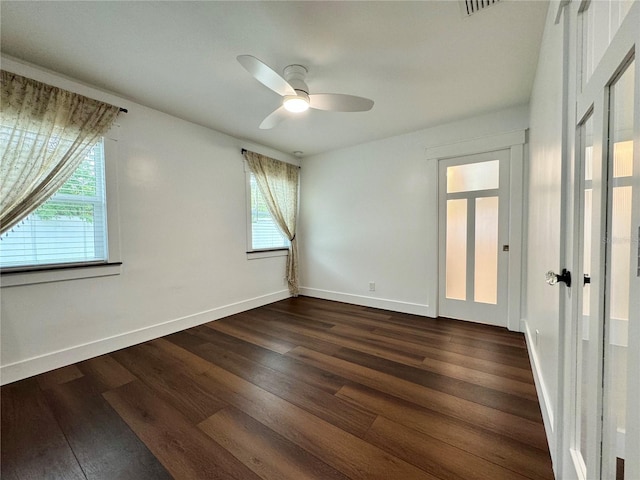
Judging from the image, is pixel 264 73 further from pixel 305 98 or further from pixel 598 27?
pixel 598 27

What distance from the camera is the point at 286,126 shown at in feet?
10.1

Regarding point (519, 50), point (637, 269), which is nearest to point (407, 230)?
point (519, 50)

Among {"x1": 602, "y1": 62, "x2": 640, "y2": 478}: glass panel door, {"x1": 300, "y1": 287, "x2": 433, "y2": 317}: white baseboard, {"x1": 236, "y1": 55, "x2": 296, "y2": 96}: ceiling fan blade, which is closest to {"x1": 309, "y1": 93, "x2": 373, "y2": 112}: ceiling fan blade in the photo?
{"x1": 236, "y1": 55, "x2": 296, "y2": 96}: ceiling fan blade

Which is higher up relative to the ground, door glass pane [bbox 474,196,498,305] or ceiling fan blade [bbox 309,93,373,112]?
ceiling fan blade [bbox 309,93,373,112]

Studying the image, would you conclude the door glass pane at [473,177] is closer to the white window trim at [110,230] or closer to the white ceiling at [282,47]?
the white ceiling at [282,47]

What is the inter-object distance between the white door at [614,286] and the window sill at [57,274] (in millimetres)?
3171

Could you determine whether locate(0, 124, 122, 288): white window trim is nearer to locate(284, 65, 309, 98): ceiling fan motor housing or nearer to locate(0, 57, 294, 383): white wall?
locate(0, 57, 294, 383): white wall

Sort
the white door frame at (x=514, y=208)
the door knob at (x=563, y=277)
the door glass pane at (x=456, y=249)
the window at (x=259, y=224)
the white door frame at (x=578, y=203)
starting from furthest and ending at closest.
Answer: the window at (x=259, y=224) < the door glass pane at (x=456, y=249) < the white door frame at (x=514, y=208) < the door knob at (x=563, y=277) < the white door frame at (x=578, y=203)

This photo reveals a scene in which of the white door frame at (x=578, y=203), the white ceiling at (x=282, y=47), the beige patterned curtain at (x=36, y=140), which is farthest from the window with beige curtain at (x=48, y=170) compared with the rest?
the white door frame at (x=578, y=203)

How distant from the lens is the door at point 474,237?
282 cm

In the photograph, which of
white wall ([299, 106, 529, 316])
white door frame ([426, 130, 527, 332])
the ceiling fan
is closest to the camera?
the ceiling fan

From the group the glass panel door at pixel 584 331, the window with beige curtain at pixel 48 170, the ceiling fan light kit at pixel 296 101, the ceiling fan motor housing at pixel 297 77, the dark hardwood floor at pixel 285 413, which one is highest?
the ceiling fan motor housing at pixel 297 77

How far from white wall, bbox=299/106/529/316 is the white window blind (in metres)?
2.73

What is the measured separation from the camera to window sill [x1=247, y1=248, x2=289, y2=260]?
3.68 metres
